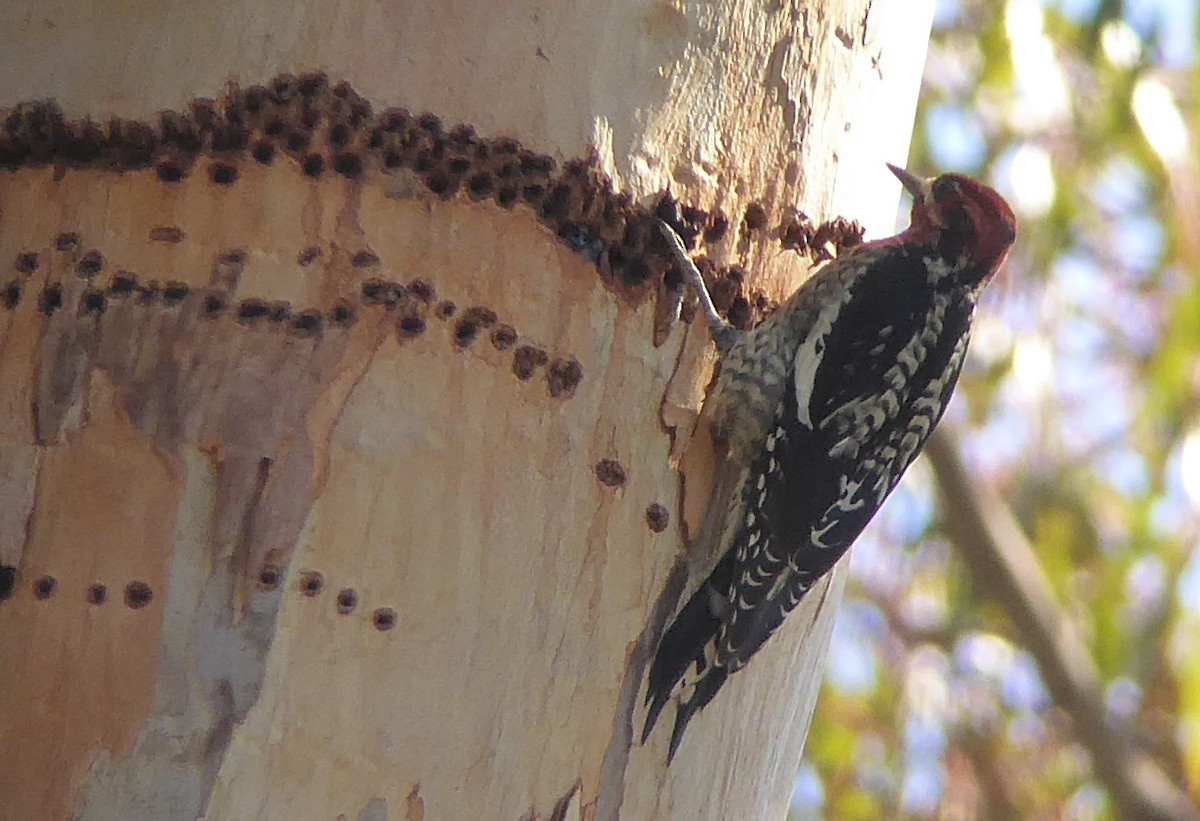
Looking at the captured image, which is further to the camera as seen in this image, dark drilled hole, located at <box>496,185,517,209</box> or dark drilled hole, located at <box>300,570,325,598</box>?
dark drilled hole, located at <box>496,185,517,209</box>

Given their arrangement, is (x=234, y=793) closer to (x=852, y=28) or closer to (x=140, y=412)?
(x=140, y=412)

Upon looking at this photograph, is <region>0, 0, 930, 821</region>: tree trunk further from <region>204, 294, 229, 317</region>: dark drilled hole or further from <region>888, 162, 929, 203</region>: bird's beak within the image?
<region>888, 162, 929, 203</region>: bird's beak

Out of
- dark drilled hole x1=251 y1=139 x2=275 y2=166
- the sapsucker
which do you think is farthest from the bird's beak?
dark drilled hole x1=251 y1=139 x2=275 y2=166

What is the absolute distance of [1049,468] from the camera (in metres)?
4.68

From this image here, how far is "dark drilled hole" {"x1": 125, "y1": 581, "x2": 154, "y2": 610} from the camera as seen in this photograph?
148cm

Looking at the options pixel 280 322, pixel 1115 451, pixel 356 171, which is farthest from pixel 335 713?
pixel 1115 451

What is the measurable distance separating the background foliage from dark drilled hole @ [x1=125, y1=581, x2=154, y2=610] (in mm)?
3025

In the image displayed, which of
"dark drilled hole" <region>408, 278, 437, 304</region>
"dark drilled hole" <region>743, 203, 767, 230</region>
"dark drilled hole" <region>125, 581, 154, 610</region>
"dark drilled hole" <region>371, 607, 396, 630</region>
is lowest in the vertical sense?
"dark drilled hole" <region>125, 581, 154, 610</region>

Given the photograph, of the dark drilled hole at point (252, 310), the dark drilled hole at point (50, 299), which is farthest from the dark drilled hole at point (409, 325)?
the dark drilled hole at point (50, 299)

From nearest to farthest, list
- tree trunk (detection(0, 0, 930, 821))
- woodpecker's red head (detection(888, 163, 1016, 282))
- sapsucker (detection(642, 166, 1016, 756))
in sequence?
tree trunk (detection(0, 0, 930, 821))
sapsucker (detection(642, 166, 1016, 756))
woodpecker's red head (detection(888, 163, 1016, 282))

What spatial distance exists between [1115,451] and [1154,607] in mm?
537

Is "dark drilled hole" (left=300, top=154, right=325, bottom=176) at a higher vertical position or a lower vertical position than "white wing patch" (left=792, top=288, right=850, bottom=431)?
lower

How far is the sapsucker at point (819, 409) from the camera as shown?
184cm

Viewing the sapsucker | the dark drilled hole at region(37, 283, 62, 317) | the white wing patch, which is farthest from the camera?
the white wing patch
